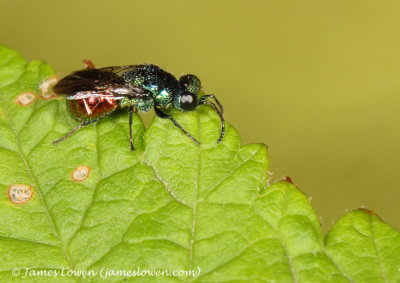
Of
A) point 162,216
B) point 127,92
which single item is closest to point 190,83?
point 127,92

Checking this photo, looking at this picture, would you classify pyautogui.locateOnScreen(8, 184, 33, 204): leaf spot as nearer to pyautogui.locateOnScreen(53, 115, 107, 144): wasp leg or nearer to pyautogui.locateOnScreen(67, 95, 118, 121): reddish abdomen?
pyautogui.locateOnScreen(53, 115, 107, 144): wasp leg

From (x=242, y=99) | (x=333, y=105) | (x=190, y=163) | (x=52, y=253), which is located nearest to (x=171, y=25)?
(x=242, y=99)

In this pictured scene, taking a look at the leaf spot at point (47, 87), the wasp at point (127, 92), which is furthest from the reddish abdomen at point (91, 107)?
the leaf spot at point (47, 87)

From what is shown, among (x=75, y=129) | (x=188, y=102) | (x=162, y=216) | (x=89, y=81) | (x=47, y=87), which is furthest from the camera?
(x=89, y=81)

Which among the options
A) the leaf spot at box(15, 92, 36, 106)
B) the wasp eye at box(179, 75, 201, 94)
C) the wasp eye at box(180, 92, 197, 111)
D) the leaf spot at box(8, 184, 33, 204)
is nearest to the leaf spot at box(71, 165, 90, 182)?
the leaf spot at box(8, 184, 33, 204)

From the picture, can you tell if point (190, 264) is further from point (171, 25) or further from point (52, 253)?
point (171, 25)

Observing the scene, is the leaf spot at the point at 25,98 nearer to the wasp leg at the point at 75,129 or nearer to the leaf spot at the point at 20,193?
the wasp leg at the point at 75,129

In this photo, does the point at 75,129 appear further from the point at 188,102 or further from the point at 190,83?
the point at 190,83
